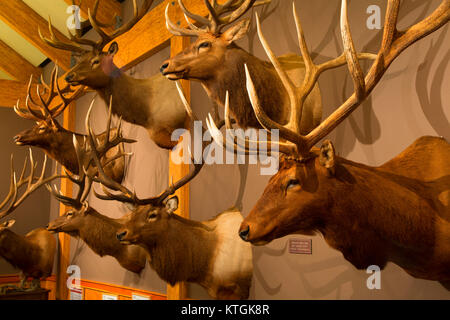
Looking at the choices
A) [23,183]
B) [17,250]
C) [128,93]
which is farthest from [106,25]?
[17,250]

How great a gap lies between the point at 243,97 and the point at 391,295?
3.48ft

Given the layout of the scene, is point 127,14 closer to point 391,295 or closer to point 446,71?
point 446,71

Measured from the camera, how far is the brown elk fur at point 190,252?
2.23 m

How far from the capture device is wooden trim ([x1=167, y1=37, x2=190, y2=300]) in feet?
8.68

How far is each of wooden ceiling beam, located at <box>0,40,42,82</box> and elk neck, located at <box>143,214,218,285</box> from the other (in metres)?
4.48

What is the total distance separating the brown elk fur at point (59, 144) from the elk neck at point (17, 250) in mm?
1258

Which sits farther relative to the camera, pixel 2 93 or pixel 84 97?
pixel 2 93

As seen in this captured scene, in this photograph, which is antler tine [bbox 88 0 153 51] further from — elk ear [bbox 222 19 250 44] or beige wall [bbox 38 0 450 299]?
elk ear [bbox 222 19 250 44]

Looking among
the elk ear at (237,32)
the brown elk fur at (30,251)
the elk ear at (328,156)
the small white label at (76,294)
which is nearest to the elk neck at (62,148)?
A: the brown elk fur at (30,251)

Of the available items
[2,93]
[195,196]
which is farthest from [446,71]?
[2,93]

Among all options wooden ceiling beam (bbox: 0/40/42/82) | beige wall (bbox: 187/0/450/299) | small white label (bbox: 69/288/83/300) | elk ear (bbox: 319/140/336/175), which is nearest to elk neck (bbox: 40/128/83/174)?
small white label (bbox: 69/288/83/300)

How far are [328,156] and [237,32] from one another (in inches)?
34.7

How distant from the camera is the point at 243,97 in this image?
190 centimetres

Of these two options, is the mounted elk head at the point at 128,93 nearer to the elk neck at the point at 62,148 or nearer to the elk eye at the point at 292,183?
the elk neck at the point at 62,148
